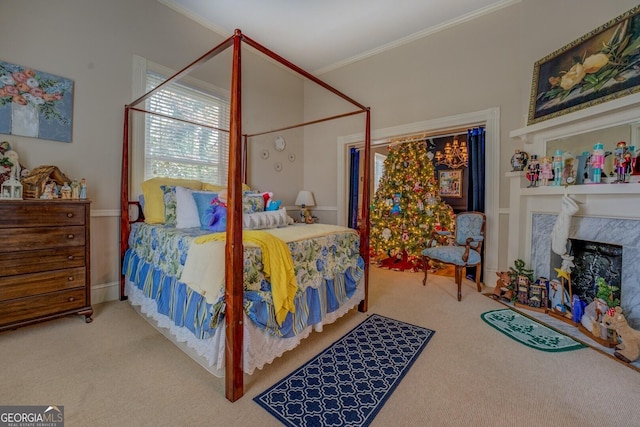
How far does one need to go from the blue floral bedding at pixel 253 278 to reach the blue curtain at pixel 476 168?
2191mm

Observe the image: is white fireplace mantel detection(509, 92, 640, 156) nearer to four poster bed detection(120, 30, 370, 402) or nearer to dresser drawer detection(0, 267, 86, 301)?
four poster bed detection(120, 30, 370, 402)

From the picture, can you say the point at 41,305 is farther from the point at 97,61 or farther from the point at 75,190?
the point at 97,61

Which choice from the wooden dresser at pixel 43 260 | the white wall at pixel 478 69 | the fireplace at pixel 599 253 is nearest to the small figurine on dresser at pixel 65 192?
the wooden dresser at pixel 43 260

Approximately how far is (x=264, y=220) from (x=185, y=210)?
780 millimetres

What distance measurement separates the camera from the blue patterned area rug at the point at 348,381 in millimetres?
1428

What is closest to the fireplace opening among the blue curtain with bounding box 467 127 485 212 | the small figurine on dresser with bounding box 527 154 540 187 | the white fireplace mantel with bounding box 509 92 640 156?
the small figurine on dresser with bounding box 527 154 540 187

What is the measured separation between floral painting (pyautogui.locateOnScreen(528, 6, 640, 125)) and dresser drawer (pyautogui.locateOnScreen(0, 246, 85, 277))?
466cm

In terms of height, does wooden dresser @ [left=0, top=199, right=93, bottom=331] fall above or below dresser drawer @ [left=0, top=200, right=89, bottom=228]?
below

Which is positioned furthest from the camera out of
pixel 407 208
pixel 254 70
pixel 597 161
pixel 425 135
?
pixel 407 208

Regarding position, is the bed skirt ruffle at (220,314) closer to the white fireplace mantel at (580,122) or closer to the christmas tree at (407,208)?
the christmas tree at (407,208)

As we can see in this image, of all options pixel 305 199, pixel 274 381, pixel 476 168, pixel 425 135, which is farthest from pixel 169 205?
pixel 476 168

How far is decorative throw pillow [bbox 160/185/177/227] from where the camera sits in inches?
108

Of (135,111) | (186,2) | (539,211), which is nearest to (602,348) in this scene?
(539,211)

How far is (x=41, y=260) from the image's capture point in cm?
217
